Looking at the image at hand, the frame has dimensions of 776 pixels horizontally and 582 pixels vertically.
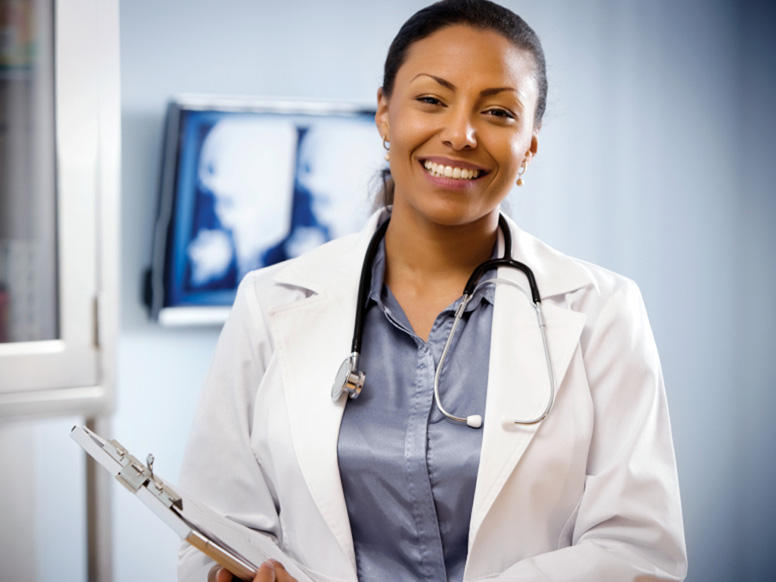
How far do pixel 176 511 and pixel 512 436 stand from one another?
451mm

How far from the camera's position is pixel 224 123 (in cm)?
207

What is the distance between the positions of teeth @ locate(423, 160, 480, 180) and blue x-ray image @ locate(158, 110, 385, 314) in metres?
1.07

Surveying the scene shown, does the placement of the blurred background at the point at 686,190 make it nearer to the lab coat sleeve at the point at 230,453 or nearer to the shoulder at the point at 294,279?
the shoulder at the point at 294,279

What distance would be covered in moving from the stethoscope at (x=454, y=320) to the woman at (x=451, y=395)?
1 centimetres

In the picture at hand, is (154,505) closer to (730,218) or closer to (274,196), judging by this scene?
(274,196)

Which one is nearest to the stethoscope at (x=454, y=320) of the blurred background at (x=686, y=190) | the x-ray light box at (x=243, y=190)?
the x-ray light box at (x=243, y=190)

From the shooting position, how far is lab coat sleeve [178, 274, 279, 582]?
47.1 inches

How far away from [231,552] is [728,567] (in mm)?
2292

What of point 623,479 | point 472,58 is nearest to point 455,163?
point 472,58

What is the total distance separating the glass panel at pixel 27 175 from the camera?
5.23 feet

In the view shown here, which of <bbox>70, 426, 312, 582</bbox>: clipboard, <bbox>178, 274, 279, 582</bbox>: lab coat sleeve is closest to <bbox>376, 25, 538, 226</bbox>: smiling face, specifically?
<bbox>178, 274, 279, 582</bbox>: lab coat sleeve

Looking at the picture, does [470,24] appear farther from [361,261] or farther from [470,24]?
[361,261]

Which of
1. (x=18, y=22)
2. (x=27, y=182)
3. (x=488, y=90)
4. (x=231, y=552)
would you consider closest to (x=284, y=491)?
(x=231, y=552)

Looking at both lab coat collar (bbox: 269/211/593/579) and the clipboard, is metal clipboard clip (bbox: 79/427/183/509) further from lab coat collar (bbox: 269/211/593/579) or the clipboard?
lab coat collar (bbox: 269/211/593/579)
